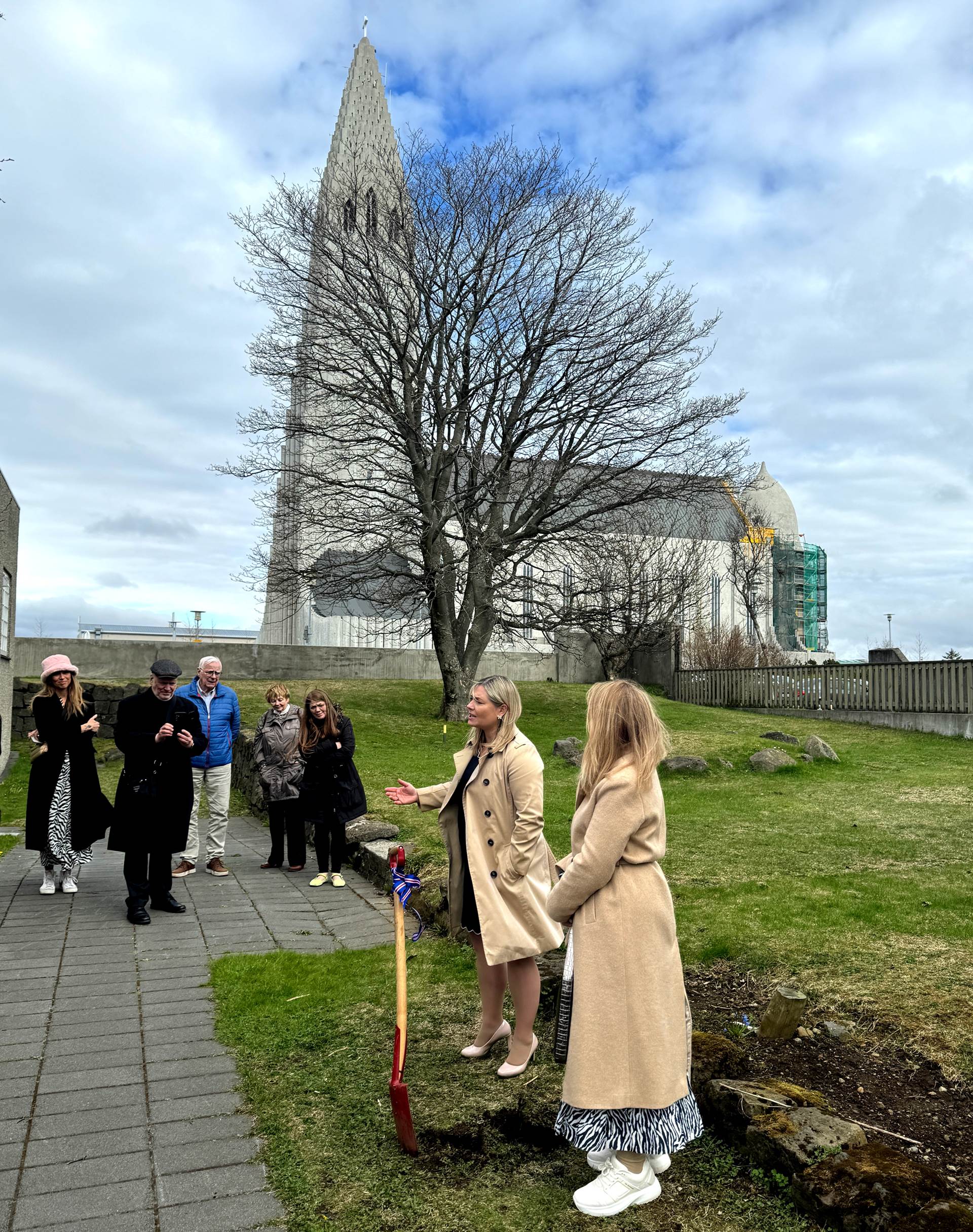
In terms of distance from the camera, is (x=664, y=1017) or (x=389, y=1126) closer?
(x=664, y=1017)

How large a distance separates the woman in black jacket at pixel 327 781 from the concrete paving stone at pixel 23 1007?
11.2 feet

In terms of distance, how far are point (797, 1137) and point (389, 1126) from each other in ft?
5.37

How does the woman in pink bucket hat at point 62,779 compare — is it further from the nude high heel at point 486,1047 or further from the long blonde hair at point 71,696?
the nude high heel at point 486,1047

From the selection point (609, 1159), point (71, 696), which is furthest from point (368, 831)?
point (609, 1159)

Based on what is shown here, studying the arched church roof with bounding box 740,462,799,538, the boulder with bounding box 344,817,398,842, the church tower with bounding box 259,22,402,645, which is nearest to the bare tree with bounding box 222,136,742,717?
the church tower with bounding box 259,22,402,645

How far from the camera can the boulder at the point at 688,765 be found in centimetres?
1466

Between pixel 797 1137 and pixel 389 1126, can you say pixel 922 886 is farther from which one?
pixel 389 1126

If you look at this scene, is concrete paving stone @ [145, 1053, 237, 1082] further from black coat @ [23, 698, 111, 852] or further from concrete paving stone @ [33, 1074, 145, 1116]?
black coat @ [23, 698, 111, 852]

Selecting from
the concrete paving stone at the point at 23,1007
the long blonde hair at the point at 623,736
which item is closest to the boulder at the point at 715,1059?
the long blonde hair at the point at 623,736

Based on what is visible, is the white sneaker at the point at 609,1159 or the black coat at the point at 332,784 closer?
the white sneaker at the point at 609,1159

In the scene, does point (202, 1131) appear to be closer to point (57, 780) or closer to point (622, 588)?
point (57, 780)

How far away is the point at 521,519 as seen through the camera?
21.9 meters

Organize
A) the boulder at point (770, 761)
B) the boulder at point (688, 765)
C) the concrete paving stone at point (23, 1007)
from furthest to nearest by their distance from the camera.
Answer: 1. the boulder at point (770, 761)
2. the boulder at point (688, 765)
3. the concrete paving stone at point (23, 1007)

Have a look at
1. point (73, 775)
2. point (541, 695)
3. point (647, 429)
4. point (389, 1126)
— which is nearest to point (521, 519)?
point (647, 429)
